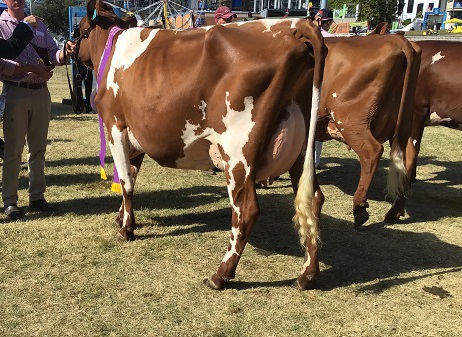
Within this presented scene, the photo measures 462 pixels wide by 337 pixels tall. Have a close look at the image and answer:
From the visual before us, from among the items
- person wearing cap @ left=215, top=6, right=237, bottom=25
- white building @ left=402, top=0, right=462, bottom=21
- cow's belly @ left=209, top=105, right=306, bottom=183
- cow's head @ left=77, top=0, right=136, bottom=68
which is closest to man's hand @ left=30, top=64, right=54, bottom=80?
cow's head @ left=77, top=0, right=136, bottom=68

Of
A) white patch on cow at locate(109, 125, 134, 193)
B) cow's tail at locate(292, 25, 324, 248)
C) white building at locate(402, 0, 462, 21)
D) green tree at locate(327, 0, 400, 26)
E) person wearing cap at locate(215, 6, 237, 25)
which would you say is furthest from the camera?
white building at locate(402, 0, 462, 21)

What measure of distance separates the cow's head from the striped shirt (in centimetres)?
34

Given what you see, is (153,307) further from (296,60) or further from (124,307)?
(296,60)

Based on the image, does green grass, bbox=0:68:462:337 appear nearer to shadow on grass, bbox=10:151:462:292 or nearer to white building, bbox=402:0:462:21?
shadow on grass, bbox=10:151:462:292

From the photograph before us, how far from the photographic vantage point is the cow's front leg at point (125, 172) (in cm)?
433

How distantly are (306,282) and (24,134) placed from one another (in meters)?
3.36

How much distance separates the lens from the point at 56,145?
851 centimetres

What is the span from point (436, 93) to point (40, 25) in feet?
16.4

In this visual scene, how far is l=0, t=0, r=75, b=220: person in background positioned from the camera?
15.5 ft

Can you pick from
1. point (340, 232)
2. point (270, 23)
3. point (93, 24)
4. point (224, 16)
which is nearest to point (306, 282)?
point (340, 232)

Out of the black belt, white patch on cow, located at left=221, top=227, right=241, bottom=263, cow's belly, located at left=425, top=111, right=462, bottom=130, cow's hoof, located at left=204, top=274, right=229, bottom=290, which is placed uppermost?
the black belt

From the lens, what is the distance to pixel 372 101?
4.95 m

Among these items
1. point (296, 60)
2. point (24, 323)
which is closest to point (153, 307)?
point (24, 323)

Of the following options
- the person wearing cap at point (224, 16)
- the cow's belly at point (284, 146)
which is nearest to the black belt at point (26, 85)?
the cow's belly at point (284, 146)
